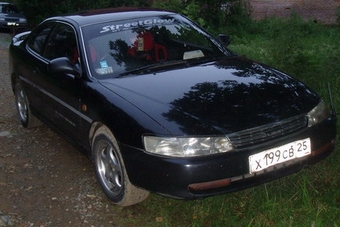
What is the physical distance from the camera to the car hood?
3.24m

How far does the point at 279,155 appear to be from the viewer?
329cm

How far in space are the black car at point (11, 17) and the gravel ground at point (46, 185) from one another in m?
14.8

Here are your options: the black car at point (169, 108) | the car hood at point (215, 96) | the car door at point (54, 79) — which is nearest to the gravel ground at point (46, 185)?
the black car at point (169, 108)

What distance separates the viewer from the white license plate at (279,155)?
319cm

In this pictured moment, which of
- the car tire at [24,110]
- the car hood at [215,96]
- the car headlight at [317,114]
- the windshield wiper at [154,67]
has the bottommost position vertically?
the car tire at [24,110]

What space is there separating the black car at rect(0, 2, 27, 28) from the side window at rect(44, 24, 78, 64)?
15.2 meters

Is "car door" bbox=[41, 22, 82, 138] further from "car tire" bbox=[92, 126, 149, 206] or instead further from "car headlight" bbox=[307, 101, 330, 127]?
"car headlight" bbox=[307, 101, 330, 127]

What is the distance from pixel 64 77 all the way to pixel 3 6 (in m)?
19.3

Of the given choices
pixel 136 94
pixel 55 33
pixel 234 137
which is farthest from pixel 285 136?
pixel 55 33

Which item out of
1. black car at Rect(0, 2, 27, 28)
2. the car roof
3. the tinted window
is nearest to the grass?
the car roof

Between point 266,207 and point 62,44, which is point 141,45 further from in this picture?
point 266,207

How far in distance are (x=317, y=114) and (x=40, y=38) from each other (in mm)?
3193

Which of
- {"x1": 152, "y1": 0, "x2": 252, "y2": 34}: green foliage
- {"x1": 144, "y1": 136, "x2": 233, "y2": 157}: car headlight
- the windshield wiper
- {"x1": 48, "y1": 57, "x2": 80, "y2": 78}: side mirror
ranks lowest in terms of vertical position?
{"x1": 152, "y1": 0, "x2": 252, "y2": 34}: green foliage

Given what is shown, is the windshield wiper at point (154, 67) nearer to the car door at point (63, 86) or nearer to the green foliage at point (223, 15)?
the car door at point (63, 86)
